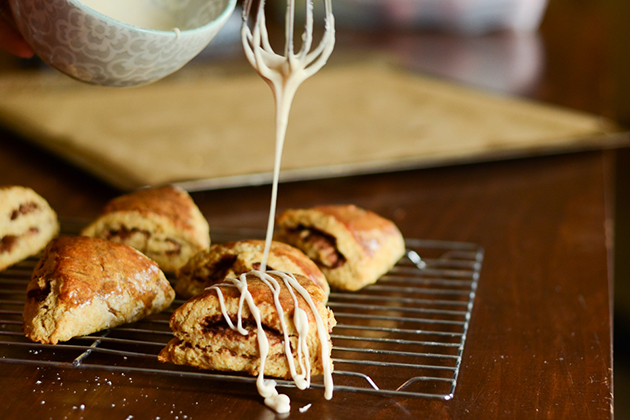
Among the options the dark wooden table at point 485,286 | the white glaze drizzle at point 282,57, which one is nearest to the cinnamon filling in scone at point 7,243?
the dark wooden table at point 485,286

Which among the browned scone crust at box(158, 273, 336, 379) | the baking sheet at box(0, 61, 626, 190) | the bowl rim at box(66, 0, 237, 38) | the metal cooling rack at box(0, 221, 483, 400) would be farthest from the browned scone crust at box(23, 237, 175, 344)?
the baking sheet at box(0, 61, 626, 190)

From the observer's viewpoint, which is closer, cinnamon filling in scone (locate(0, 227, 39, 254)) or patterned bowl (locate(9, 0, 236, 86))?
patterned bowl (locate(9, 0, 236, 86))

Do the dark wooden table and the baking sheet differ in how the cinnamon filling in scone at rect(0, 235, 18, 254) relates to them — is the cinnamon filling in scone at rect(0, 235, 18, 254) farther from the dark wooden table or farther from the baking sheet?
the baking sheet

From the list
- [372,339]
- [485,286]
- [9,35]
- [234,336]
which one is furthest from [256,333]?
[9,35]

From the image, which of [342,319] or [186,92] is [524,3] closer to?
[186,92]

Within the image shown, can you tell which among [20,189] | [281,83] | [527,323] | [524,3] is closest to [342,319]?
[527,323]
